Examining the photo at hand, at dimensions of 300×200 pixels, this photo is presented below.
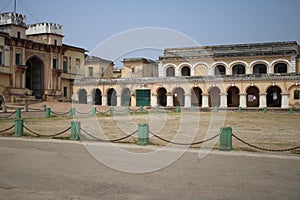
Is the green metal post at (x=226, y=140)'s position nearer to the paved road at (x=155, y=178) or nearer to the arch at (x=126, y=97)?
the paved road at (x=155, y=178)

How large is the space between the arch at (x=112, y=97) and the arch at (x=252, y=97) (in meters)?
17.5

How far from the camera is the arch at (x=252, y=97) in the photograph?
40844 mm

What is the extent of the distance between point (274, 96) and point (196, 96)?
9.57m

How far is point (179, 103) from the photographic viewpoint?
4381 cm

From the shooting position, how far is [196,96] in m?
42.7

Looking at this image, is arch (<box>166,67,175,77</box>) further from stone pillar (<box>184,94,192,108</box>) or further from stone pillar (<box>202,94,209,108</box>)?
stone pillar (<box>202,94,209,108</box>)

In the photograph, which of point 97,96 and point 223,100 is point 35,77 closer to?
point 97,96

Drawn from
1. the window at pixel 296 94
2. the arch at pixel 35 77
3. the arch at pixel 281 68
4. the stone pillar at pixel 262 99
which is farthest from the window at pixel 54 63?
the window at pixel 296 94

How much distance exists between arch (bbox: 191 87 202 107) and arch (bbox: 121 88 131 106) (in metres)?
8.75

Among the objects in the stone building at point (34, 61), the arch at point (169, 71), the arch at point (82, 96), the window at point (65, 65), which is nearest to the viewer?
the stone building at point (34, 61)

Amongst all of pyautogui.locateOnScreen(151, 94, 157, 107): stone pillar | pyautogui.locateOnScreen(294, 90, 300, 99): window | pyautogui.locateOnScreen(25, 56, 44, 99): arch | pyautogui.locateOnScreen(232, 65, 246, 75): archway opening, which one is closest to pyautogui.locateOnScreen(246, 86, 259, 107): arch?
pyautogui.locateOnScreen(232, 65, 246, 75): archway opening

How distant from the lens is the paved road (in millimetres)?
5969

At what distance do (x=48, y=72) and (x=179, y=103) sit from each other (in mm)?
17930

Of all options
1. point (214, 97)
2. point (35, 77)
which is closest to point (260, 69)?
point (214, 97)
